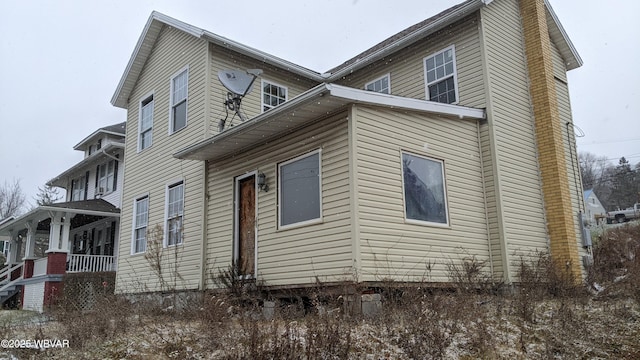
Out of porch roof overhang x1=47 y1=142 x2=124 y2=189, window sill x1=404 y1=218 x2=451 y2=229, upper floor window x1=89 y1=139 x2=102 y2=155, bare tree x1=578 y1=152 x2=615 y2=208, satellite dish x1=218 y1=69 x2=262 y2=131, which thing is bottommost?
window sill x1=404 y1=218 x2=451 y2=229

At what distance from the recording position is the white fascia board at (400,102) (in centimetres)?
785

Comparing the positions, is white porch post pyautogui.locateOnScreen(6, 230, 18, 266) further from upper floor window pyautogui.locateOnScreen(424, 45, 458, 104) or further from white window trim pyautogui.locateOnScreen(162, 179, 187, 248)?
upper floor window pyautogui.locateOnScreen(424, 45, 458, 104)

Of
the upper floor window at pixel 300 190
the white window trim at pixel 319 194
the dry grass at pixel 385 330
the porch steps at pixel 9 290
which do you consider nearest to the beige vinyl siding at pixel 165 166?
the white window trim at pixel 319 194

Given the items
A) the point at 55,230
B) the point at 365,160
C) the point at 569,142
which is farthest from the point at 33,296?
the point at 569,142

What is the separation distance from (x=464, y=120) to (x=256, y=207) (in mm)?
4528

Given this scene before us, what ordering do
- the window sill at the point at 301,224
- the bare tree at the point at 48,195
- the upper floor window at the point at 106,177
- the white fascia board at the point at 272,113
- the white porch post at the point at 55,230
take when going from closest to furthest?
1. the white fascia board at the point at 272,113
2. the window sill at the point at 301,224
3. the white porch post at the point at 55,230
4. the upper floor window at the point at 106,177
5. the bare tree at the point at 48,195

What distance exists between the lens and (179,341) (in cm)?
596

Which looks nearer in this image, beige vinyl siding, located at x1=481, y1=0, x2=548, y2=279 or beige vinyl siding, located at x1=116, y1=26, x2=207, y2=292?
beige vinyl siding, located at x1=481, y1=0, x2=548, y2=279

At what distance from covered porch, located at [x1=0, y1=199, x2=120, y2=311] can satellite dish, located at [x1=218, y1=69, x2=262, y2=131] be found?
351 inches

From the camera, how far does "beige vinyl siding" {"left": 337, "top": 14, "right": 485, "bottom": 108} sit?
10992 mm

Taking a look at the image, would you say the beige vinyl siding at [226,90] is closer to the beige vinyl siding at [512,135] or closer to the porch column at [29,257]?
the beige vinyl siding at [512,135]

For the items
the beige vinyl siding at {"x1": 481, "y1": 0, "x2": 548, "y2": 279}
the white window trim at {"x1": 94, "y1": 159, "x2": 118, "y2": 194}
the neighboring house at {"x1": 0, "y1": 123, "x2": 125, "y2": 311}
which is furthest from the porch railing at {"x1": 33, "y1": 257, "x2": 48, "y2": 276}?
the beige vinyl siding at {"x1": 481, "y1": 0, "x2": 548, "y2": 279}

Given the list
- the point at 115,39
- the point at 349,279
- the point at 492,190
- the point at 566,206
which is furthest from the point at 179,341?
the point at 115,39

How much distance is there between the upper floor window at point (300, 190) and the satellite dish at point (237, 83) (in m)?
2.65
